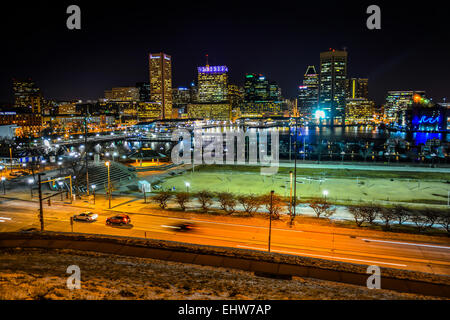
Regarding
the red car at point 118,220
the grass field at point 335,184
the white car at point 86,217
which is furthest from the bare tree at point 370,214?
the white car at point 86,217

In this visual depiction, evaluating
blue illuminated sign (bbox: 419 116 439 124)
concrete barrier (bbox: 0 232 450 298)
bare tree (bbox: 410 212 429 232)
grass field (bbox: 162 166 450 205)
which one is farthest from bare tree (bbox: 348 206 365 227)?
blue illuminated sign (bbox: 419 116 439 124)

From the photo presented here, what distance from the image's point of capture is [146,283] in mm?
10102

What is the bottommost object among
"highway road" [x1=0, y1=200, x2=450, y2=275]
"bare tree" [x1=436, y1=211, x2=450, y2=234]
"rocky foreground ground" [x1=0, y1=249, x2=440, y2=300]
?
"highway road" [x1=0, y1=200, x2=450, y2=275]

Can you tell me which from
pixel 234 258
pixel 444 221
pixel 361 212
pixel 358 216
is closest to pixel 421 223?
pixel 444 221

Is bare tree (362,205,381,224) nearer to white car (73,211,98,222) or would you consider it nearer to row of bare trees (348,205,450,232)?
row of bare trees (348,205,450,232)

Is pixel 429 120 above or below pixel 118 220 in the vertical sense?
above

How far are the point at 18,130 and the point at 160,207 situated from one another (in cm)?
11774

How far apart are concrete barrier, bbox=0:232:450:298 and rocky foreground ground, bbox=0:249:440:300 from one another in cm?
79

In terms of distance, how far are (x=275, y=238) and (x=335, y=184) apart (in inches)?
731

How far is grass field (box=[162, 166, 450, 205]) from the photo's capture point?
2924cm

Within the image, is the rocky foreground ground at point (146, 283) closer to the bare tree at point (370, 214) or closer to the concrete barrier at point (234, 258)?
the concrete barrier at point (234, 258)

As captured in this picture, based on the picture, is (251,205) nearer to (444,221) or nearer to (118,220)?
(118,220)
